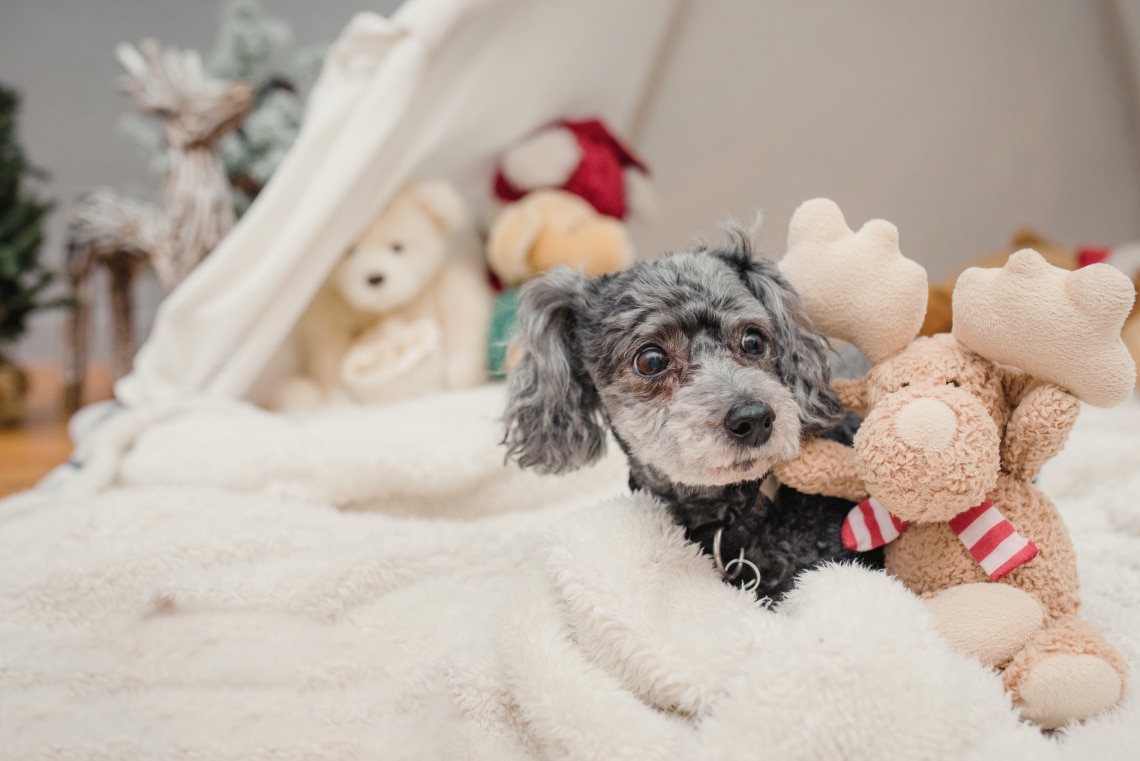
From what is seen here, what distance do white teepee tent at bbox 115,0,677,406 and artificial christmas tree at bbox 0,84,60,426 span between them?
4.06 feet

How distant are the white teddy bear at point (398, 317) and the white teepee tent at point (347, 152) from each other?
0.11 m

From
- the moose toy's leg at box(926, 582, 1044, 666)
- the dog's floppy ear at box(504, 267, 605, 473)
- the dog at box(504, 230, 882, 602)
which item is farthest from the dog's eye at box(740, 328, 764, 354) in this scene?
the moose toy's leg at box(926, 582, 1044, 666)

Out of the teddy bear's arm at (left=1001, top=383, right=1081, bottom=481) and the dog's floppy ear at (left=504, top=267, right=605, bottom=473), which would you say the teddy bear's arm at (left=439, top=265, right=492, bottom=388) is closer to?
the dog's floppy ear at (left=504, top=267, right=605, bottom=473)

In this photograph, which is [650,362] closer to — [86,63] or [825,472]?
[825,472]

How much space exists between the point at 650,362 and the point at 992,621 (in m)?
0.45

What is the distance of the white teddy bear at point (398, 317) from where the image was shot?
6.77ft

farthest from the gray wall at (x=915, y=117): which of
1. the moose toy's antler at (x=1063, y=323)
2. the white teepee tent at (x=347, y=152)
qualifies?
the moose toy's antler at (x=1063, y=323)

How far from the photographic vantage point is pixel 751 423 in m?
0.82

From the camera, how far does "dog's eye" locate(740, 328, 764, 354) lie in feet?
3.17

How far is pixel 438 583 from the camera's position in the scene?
1.19 m

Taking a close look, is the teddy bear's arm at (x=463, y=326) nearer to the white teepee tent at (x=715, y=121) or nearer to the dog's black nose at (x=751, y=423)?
the white teepee tent at (x=715, y=121)

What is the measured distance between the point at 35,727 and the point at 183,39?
4.30 meters

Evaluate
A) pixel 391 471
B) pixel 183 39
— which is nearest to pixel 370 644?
pixel 391 471

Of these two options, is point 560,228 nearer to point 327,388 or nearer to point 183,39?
point 327,388
